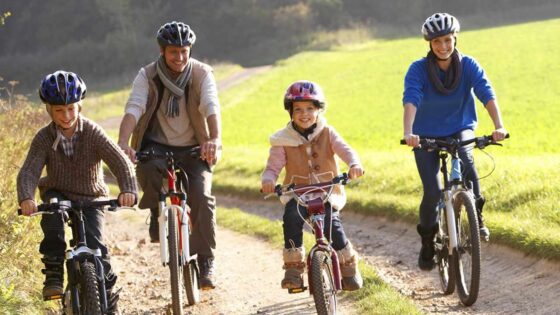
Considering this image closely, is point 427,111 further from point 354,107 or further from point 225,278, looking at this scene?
point 354,107

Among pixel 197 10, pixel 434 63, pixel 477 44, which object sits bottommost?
pixel 434 63

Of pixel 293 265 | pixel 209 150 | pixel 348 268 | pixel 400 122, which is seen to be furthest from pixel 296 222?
pixel 400 122

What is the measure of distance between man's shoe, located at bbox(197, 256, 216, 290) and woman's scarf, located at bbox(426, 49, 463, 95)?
8.46 feet

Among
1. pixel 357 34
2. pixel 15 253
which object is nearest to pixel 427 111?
pixel 15 253

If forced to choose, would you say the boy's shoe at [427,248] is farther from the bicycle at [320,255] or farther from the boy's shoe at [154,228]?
the boy's shoe at [154,228]

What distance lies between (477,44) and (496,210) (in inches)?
1545

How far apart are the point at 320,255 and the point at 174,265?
1.47m

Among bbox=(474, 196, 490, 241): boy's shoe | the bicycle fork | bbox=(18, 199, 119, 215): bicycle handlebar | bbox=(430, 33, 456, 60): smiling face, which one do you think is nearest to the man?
the bicycle fork

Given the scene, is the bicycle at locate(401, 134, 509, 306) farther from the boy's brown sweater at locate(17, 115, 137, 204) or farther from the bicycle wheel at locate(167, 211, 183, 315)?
the boy's brown sweater at locate(17, 115, 137, 204)

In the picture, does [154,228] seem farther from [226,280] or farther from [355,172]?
[355,172]

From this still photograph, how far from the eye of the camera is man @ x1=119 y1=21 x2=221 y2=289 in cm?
819

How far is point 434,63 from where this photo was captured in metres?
8.16

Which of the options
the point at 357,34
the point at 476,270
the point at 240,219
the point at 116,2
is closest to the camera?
the point at 476,270

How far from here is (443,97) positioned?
8.19m
